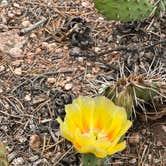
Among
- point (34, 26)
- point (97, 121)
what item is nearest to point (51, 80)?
point (34, 26)

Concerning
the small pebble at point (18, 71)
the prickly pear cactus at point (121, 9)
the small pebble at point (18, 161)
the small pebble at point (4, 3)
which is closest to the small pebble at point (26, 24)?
the small pebble at point (4, 3)

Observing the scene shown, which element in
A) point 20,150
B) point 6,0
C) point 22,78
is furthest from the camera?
point 6,0

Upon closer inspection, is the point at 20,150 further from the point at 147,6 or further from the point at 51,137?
the point at 147,6

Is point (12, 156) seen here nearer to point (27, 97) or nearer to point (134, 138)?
point (27, 97)

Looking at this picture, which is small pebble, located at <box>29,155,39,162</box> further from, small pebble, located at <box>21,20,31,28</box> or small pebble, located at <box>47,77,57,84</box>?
small pebble, located at <box>21,20,31,28</box>

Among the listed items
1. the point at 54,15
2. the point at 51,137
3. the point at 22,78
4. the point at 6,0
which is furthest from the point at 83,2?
the point at 51,137

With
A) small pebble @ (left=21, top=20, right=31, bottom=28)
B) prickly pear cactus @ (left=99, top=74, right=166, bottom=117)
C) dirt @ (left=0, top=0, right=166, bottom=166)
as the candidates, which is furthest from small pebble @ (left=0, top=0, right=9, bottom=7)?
prickly pear cactus @ (left=99, top=74, right=166, bottom=117)
